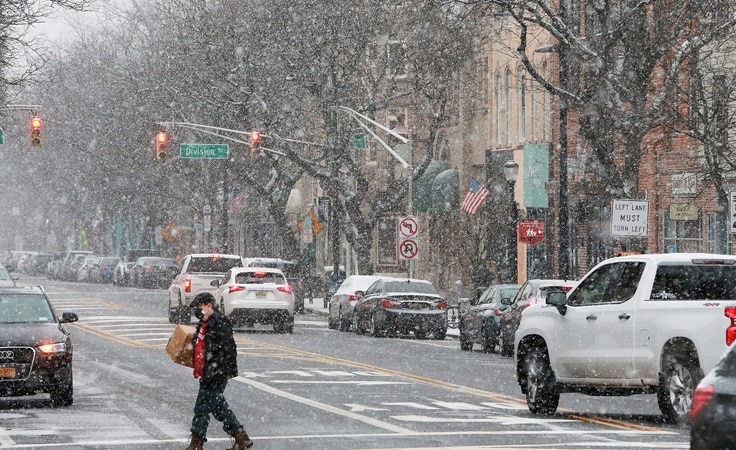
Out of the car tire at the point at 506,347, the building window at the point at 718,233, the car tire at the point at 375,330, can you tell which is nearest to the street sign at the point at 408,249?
the car tire at the point at 375,330

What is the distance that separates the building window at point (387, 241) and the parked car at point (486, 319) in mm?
36660

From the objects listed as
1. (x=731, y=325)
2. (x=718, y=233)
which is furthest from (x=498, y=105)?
(x=731, y=325)

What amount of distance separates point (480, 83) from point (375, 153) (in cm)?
1255

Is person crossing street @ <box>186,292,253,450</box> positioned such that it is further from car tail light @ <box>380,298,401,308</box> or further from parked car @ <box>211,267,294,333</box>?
parked car @ <box>211,267,294,333</box>

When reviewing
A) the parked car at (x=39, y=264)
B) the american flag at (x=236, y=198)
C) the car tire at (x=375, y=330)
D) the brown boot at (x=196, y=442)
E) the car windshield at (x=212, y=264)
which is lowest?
the brown boot at (x=196, y=442)

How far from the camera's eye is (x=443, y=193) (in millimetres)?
61719

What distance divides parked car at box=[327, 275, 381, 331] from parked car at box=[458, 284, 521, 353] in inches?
248

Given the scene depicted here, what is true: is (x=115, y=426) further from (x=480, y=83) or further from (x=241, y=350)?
(x=480, y=83)

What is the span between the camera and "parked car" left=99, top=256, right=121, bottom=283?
86688mm

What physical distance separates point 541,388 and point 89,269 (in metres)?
72.6

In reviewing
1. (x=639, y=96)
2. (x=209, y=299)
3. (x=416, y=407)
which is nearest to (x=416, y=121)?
(x=639, y=96)

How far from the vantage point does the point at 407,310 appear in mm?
37625

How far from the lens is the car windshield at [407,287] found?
1496 inches

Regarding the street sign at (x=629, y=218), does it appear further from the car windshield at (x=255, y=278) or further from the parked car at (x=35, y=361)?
the parked car at (x=35, y=361)
